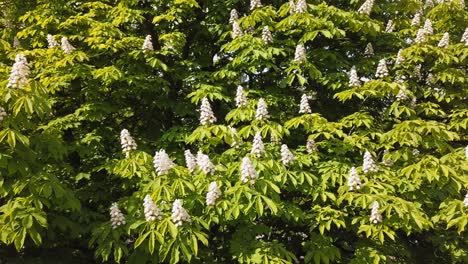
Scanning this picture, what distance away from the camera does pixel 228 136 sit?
5.07m

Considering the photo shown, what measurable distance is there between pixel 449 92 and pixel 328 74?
6.11ft

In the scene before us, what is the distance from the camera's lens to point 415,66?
6641 mm

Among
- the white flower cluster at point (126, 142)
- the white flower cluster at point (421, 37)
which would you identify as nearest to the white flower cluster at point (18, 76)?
the white flower cluster at point (126, 142)

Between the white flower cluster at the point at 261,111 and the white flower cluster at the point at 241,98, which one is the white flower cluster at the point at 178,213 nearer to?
the white flower cluster at the point at 261,111

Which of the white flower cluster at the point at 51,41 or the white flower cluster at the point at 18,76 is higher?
the white flower cluster at the point at 18,76

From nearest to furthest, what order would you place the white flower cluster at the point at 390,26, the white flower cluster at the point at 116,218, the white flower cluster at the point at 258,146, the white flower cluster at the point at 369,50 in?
1. the white flower cluster at the point at 258,146
2. the white flower cluster at the point at 116,218
3. the white flower cluster at the point at 369,50
4. the white flower cluster at the point at 390,26

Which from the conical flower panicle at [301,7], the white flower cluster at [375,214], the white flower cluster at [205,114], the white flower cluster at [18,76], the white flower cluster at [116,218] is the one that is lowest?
the white flower cluster at [116,218]

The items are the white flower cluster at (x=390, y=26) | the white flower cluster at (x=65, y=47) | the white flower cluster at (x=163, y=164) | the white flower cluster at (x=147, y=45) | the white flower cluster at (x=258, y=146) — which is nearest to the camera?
the white flower cluster at (x=163, y=164)

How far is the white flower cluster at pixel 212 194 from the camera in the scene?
4.59 meters

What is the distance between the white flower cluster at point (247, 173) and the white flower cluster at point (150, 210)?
930 millimetres

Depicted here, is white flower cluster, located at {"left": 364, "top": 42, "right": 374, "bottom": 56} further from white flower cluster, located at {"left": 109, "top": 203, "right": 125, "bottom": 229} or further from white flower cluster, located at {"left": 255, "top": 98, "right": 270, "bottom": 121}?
white flower cluster, located at {"left": 109, "top": 203, "right": 125, "bottom": 229}

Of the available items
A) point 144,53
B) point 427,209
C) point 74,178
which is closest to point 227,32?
point 144,53

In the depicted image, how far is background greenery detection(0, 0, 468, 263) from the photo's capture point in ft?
15.7

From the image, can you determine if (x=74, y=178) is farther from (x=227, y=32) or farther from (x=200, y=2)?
(x=200, y=2)
